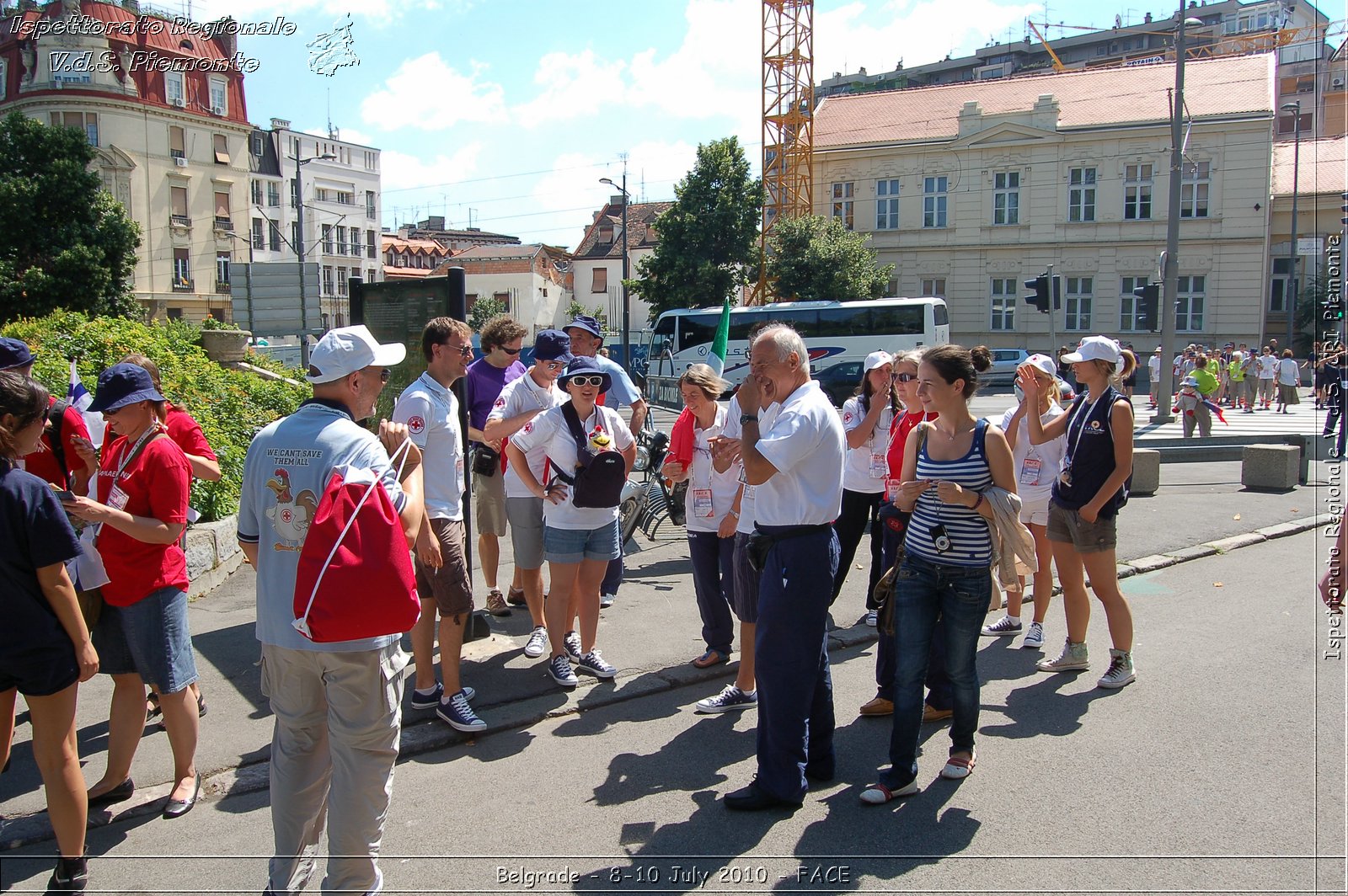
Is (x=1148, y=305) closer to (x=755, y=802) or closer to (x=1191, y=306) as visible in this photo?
(x=755, y=802)

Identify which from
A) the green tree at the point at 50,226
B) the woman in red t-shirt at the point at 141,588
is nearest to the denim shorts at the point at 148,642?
the woman in red t-shirt at the point at 141,588

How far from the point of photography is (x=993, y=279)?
44.9 m

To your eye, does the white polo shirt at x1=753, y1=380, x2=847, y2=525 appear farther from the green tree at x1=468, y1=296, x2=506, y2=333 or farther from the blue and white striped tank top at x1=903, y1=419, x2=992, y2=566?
the green tree at x1=468, y1=296, x2=506, y2=333

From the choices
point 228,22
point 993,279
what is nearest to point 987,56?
point 993,279

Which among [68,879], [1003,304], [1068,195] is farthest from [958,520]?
[1068,195]

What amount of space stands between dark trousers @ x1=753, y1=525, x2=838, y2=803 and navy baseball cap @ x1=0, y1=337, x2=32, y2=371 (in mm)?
3603

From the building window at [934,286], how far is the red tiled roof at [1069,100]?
6.81 m

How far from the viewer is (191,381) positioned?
354 inches

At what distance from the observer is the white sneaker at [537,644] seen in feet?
19.0

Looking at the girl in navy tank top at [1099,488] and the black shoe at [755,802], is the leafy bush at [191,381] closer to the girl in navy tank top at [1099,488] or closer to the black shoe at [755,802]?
the black shoe at [755,802]

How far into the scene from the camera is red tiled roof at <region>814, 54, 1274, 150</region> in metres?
41.4

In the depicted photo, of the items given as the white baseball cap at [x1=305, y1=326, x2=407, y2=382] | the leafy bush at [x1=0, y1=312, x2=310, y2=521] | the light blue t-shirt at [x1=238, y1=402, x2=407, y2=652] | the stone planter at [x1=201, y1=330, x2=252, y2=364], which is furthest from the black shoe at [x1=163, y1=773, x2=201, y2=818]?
the stone planter at [x1=201, y1=330, x2=252, y2=364]

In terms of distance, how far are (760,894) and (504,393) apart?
3.58 m

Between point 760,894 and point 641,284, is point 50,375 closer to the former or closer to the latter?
point 760,894
